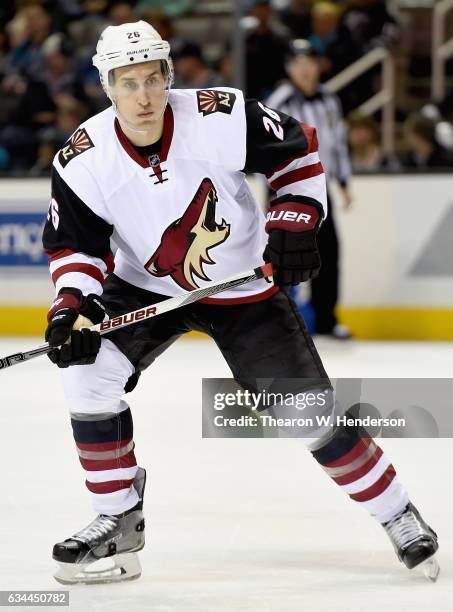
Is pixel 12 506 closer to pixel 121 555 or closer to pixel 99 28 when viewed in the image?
pixel 121 555

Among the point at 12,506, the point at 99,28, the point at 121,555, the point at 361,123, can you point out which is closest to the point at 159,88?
the point at 121,555

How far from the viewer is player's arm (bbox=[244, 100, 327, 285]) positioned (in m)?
2.62

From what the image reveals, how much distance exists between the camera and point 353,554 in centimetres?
278

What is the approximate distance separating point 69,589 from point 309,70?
12.7 feet

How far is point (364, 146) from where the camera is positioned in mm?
6629

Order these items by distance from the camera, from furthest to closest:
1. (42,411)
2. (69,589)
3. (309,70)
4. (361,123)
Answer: (361,123), (309,70), (42,411), (69,589)

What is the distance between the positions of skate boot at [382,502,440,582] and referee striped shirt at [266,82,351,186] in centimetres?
355

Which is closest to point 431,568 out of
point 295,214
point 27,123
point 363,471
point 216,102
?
point 363,471

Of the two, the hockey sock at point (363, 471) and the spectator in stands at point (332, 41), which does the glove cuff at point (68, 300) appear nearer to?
the hockey sock at point (363, 471)

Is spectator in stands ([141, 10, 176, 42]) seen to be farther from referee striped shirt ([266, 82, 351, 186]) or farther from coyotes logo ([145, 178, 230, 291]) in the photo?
coyotes logo ([145, 178, 230, 291])

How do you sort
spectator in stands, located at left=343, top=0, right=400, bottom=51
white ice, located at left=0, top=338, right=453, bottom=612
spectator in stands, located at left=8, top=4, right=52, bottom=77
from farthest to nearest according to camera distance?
spectator in stands, located at left=8, top=4, right=52, bottom=77 → spectator in stands, located at left=343, top=0, right=400, bottom=51 → white ice, located at left=0, top=338, right=453, bottom=612

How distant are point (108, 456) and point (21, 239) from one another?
12.8ft

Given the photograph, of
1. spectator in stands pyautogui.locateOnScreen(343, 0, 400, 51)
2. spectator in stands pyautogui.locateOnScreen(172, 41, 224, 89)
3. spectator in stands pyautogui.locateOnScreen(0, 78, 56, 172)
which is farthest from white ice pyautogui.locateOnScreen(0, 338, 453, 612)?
spectator in stands pyautogui.locateOnScreen(343, 0, 400, 51)

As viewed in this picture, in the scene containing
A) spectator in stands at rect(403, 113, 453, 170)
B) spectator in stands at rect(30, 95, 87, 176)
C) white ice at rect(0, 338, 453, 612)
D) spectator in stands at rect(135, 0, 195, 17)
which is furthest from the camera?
spectator in stands at rect(135, 0, 195, 17)
